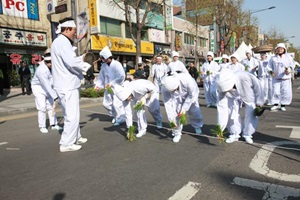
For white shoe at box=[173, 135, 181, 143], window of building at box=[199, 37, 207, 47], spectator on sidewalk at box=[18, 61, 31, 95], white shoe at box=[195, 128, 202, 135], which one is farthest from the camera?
window of building at box=[199, 37, 207, 47]

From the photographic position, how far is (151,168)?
156 inches

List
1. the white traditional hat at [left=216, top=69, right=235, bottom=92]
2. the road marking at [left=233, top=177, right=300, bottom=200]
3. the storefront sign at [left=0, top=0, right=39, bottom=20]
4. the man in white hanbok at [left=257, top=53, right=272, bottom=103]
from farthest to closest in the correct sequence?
the storefront sign at [left=0, top=0, right=39, bottom=20], the man in white hanbok at [left=257, top=53, right=272, bottom=103], the white traditional hat at [left=216, top=69, right=235, bottom=92], the road marking at [left=233, top=177, right=300, bottom=200]

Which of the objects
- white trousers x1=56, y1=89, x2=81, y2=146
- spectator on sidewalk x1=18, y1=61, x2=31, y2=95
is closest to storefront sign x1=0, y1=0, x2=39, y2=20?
spectator on sidewalk x1=18, y1=61, x2=31, y2=95

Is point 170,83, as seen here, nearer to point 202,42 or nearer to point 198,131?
point 198,131

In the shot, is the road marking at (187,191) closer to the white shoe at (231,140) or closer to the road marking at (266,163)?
the road marking at (266,163)

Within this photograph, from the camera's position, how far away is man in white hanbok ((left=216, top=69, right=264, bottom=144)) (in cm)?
488

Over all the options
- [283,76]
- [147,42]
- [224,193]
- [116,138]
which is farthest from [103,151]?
[147,42]

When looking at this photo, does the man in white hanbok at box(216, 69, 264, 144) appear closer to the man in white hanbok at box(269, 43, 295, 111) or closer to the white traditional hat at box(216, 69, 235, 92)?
the white traditional hat at box(216, 69, 235, 92)

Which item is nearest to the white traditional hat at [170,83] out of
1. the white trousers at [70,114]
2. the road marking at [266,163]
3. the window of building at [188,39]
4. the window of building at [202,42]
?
the white trousers at [70,114]

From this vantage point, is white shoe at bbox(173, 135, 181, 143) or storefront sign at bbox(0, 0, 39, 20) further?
storefront sign at bbox(0, 0, 39, 20)

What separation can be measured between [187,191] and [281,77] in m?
6.95

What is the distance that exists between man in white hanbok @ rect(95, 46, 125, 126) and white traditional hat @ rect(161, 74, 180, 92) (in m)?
2.30

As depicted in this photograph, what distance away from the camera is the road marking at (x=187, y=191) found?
10.0 ft

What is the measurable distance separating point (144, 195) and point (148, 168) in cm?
84
